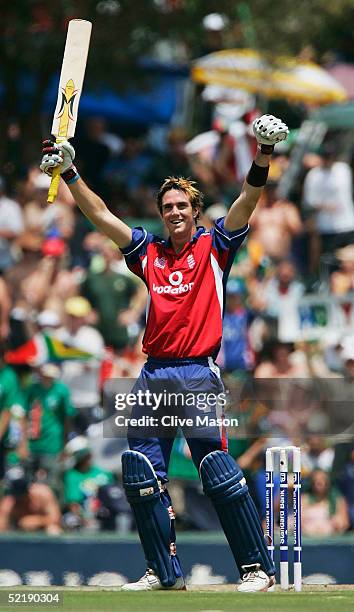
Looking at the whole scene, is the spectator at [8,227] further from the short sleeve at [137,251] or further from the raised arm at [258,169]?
the raised arm at [258,169]

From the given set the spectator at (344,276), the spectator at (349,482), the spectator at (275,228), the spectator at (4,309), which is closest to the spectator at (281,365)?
the spectator at (349,482)

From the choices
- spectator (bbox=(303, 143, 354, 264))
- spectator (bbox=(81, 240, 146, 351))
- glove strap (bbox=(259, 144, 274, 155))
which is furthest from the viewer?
spectator (bbox=(303, 143, 354, 264))

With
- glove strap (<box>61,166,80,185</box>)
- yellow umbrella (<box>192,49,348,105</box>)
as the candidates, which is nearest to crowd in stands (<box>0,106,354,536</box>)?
yellow umbrella (<box>192,49,348,105</box>)

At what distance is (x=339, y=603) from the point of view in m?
7.34

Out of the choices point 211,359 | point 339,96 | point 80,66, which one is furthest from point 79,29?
point 339,96

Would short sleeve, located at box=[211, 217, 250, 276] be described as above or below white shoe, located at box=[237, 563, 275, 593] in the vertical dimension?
above

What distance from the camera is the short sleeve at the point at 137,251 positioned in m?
8.30

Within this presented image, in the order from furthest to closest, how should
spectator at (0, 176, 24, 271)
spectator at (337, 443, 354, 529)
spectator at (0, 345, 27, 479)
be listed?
1. spectator at (0, 176, 24, 271)
2. spectator at (0, 345, 27, 479)
3. spectator at (337, 443, 354, 529)

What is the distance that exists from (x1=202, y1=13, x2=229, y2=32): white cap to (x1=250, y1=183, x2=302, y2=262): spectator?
257cm

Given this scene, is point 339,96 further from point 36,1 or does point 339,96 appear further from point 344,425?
point 344,425

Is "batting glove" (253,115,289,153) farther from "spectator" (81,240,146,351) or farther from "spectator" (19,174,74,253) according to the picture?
"spectator" (19,174,74,253)

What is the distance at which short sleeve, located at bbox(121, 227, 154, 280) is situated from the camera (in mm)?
8305

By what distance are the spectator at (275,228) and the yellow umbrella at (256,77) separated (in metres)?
2.89

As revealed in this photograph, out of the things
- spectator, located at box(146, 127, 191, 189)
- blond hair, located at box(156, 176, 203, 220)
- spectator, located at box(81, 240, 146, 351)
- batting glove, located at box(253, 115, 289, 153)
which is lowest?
blond hair, located at box(156, 176, 203, 220)
